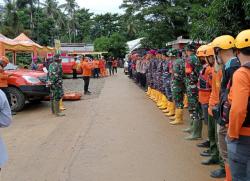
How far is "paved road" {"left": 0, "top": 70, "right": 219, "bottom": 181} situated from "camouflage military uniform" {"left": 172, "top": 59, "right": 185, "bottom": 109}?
662 millimetres

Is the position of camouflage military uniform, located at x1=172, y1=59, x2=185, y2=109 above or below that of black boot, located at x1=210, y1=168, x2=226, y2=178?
above

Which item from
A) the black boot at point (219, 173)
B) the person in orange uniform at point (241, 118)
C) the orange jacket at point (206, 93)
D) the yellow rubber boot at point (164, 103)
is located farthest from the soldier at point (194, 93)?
the person in orange uniform at point (241, 118)

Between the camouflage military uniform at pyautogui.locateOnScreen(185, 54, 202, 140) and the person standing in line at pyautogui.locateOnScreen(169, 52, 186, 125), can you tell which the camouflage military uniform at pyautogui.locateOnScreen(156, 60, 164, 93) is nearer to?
the person standing in line at pyautogui.locateOnScreen(169, 52, 186, 125)

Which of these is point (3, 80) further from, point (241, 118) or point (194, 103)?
point (241, 118)

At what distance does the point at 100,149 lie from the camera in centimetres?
759

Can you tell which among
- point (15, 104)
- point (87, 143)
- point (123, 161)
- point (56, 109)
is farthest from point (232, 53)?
point (15, 104)

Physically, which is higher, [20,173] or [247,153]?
[247,153]

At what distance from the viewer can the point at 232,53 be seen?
4750 millimetres

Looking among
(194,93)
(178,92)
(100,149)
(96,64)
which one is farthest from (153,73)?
(96,64)

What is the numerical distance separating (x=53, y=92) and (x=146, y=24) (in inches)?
653

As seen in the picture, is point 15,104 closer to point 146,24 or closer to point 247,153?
point 247,153

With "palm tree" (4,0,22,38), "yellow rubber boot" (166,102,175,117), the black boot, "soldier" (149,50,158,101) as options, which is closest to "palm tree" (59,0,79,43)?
"palm tree" (4,0,22,38)

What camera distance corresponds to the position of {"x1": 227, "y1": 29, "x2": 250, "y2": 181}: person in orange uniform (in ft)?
11.0

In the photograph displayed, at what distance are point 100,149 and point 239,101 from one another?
4550 millimetres
